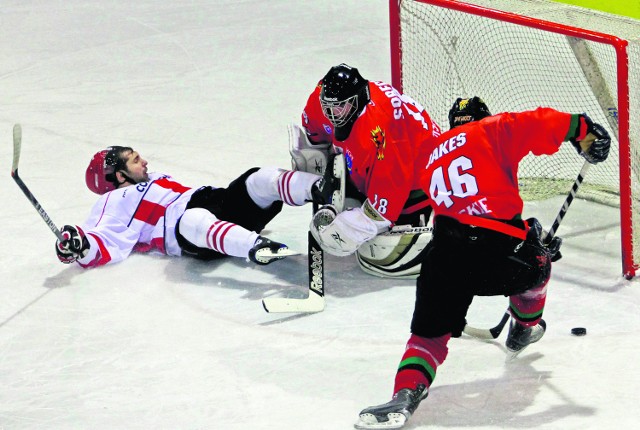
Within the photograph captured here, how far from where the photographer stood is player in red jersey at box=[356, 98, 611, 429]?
10.7ft

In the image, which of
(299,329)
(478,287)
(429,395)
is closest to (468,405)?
(429,395)

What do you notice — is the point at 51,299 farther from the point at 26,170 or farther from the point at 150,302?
the point at 26,170

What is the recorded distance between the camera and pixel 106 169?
485 centimetres

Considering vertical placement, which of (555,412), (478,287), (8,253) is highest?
(478,287)

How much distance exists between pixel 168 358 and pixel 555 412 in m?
1.29

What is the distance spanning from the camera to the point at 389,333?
13.1 feet

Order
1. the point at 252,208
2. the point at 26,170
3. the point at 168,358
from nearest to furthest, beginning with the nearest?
the point at 168,358, the point at 252,208, the point at 26,170

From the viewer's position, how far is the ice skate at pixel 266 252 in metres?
4.43

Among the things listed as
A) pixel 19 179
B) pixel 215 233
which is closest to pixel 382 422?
pixel 215 233

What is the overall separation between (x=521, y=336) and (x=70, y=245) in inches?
71.0

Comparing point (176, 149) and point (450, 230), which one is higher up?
point (450, 230)

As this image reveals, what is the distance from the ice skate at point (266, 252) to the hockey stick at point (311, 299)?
116 millimetres

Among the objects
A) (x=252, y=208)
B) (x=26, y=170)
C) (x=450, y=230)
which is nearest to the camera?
(x=450, y=230)

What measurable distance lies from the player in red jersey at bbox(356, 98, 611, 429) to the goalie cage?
1171mm
